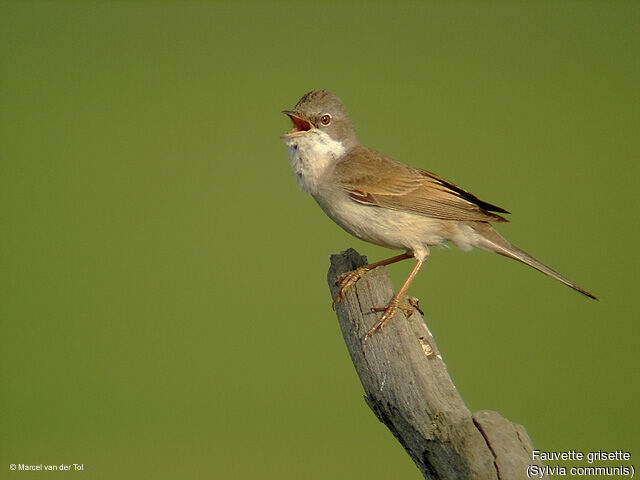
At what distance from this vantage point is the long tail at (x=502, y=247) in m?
4.74

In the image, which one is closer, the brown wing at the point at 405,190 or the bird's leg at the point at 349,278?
the bird's leg at the point at 349,278

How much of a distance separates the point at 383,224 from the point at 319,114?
93cm

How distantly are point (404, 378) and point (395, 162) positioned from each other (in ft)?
7.28

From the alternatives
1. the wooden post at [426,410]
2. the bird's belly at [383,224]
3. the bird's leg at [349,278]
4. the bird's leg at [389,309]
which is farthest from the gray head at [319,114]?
the wooden post at [426,410]

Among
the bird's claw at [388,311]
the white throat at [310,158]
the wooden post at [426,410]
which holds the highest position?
the white throat at [310,158]

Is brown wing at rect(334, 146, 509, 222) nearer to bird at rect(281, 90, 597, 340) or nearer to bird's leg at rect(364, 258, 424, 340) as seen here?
bird at rect(281, 90, 597, 340)

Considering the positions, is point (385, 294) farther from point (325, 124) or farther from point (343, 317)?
point (325, 124)

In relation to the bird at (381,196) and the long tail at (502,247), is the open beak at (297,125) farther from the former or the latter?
the long tail at (502,247)

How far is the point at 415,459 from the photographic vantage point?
11.5 feet

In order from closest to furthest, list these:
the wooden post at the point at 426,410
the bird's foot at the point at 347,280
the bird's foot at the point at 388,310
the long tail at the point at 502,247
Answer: the wooden post at the point at 426,410 → the bird's foot at the point at 388,310 → the bird's foot at the point at 347,280 → the long tail at the point at 502,247

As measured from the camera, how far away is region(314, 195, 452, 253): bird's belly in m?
4.92

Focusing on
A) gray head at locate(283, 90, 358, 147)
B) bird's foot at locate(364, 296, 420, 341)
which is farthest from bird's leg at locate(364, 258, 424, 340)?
gray head at locate(283, 90, 358, 147)

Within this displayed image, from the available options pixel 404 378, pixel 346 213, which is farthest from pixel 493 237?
pixel 404 378

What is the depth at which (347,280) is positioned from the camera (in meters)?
4.50
